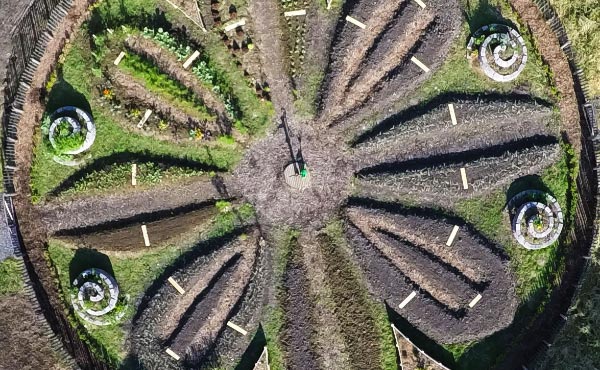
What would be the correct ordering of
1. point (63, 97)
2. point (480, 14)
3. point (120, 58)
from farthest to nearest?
1. point (480, 14)
2. point (63, 97)
3. point (120, 58)

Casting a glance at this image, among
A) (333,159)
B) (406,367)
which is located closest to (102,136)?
(333,159)

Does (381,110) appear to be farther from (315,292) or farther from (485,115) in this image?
(315,292)

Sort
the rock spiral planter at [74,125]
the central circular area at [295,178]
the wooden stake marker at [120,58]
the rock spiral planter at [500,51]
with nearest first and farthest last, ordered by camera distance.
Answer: the rock spiral planter at [74,125], the wooden stake marker at [120,58], the rock spiral planter at [500,51], the central circular area at [295,178]

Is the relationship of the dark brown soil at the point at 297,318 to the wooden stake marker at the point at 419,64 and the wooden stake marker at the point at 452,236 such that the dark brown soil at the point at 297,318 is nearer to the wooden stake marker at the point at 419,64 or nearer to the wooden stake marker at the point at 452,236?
the wooden stake marker at the point at 452,236

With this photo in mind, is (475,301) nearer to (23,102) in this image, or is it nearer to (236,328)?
(236,328)

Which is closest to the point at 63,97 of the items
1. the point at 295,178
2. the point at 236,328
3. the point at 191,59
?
the point at 191,59

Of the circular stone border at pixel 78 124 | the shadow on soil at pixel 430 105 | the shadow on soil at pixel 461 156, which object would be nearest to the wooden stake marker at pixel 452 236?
the shadow on soil at pixel 461 156
